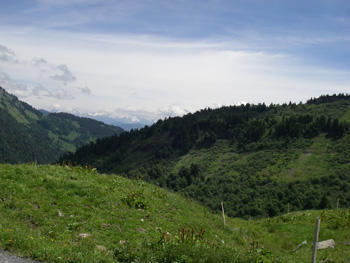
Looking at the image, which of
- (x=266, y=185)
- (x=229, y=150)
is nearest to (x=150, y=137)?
(x=229, y=150)

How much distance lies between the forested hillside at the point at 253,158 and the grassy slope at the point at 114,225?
64.4 metres

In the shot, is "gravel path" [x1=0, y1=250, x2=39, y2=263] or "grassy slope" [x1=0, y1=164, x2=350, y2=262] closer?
"gravel path" [x1=0, y1=250, x2=39, y2=263]

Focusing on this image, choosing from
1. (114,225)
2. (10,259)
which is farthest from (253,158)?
(10,259)

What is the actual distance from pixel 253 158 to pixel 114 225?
11370 cm

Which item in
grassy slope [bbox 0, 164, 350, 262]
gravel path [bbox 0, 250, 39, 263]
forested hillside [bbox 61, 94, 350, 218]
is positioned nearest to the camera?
gravel path [bbox 0, 250, 39, 263]

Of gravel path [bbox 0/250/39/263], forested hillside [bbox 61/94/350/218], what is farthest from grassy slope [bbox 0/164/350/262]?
forested hillside [bbox 61/94/350/218]

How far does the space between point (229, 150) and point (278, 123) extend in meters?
31.2

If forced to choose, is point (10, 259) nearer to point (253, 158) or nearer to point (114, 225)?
point (114, 225)

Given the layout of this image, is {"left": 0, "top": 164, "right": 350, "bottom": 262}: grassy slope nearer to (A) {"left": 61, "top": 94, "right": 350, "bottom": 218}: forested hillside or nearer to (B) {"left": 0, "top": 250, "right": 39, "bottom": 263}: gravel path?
(B) {"left": 0, "top": 250, "right": 39, "bottom": 263}: gravel path

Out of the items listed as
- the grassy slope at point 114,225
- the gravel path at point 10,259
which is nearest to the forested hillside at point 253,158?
the grassy slope at point 114,225

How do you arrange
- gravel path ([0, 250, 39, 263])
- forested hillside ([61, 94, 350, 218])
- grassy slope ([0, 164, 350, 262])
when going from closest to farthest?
gravel path ([0, 250, 39, 263]) → grassy slope ([0, 164, 350, 262]) → forested hillside ([61, 94, 350, 218])

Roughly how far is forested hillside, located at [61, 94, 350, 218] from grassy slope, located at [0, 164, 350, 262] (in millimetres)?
64382

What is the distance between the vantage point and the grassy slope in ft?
27.2

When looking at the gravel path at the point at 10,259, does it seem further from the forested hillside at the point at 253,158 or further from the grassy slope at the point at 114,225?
the forested hillside at the point at 253,158
